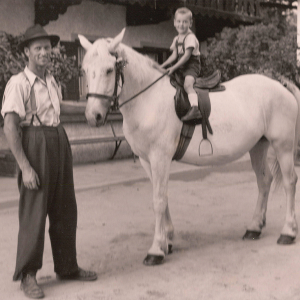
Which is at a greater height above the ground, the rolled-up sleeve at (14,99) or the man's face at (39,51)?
the man's face at (39,51)

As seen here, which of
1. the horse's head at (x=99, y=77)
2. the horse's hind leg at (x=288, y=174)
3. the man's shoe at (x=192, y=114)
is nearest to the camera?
the horse's head at (x=99, y=77)

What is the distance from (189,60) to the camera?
4645mm

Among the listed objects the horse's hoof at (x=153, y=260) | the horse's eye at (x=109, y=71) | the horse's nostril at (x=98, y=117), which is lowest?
the horse's hoof at (x=153, y=260)

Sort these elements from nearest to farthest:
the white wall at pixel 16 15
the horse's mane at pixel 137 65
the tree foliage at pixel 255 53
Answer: the horse's mane at pixel 137 65
the white wall at pixel 16 15
the tree foliage at pixel 255 53

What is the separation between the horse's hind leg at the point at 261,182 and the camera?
16.4ft

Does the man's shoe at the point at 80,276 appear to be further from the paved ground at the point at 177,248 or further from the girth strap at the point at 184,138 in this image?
the girth strap at the point at 184,138

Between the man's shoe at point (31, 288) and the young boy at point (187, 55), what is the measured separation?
183 cm

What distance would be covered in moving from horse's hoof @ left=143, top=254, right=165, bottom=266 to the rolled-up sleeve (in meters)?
1.66

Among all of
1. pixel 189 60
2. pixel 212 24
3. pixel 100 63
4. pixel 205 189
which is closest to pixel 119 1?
pixel 212 24

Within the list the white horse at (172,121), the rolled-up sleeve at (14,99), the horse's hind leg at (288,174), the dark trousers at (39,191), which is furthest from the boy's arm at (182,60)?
the rolled-up sleeve at (14,99)

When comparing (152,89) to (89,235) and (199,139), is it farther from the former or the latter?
(89,235)

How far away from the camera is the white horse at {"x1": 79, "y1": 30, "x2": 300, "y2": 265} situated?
3.83 meters

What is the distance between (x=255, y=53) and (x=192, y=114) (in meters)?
7.03

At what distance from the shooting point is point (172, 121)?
14.2 feet
